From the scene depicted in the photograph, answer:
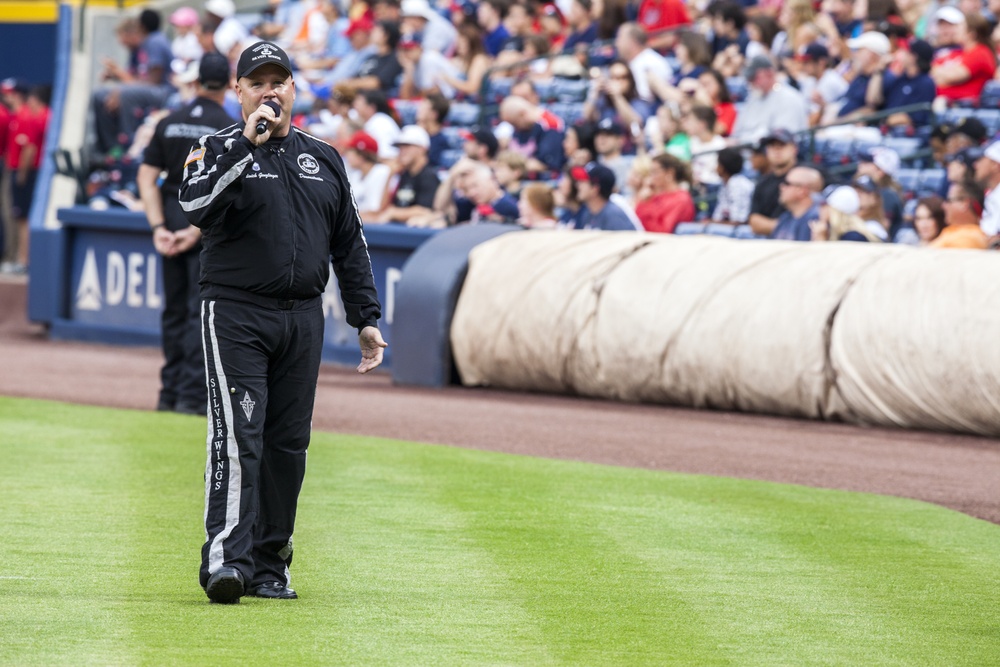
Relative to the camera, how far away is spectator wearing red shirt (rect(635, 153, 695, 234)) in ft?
48.4

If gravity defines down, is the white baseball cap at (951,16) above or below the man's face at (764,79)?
above

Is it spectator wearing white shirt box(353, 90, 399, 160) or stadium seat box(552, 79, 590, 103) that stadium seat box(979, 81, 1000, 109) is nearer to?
stadium seat box(552, 79, 590, 103)

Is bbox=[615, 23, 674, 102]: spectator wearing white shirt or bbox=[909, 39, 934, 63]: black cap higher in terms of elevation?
bbox=[909, 39, 934, 63]: black cap

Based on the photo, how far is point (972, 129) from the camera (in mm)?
14031

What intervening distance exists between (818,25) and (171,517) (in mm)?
11701

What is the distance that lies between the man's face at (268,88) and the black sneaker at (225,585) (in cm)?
152

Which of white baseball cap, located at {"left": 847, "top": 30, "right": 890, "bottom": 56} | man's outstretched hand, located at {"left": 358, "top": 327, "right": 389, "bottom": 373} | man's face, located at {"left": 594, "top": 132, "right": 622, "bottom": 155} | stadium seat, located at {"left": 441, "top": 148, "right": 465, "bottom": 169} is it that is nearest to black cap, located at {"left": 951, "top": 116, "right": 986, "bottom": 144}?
white baseball cap, located at {"left": 847, "top": 30, "right": 890, "bottom": 56}

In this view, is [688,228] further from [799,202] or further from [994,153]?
[994,153]

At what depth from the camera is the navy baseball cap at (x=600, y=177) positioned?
14117 mm

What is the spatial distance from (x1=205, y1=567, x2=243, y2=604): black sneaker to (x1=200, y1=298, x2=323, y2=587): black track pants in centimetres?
4

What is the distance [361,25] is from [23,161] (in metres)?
5.18

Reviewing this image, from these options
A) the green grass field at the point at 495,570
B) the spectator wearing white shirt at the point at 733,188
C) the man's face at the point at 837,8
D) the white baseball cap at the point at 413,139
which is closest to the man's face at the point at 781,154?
the spectator wearing white shirt at the point at 733,188

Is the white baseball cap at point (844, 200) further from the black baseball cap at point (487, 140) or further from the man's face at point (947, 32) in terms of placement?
the black baseball cap at point (487, 140)

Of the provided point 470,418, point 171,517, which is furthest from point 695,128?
point 171,517
